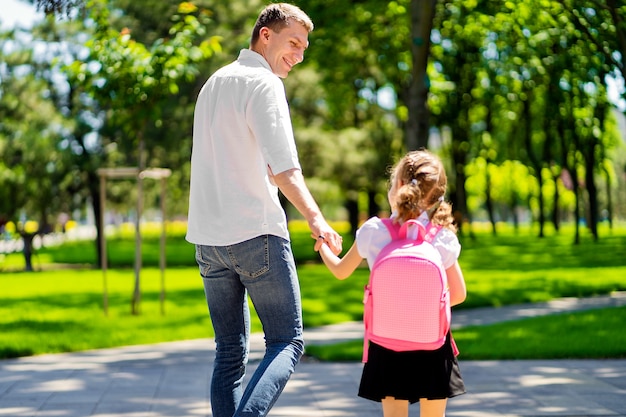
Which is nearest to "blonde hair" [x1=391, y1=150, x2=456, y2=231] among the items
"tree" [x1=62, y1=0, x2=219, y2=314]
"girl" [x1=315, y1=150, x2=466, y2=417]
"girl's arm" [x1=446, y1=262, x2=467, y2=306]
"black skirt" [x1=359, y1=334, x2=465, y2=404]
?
"girl" [x1=315, y1=150, x2=466, y2=417]

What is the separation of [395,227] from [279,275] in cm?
51

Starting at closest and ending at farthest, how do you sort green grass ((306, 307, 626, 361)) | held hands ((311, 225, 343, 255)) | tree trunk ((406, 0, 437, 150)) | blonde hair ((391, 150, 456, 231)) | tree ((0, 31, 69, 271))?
1. held hands ((311, 225, 343, 255))
2. blonde hair ((391, 150, 456, 231))
3. green grass ((306, 307, 626, 361))
4. tree trunk ((406, 0, 437, 150))
5. tree ((0, 31, 69, 271))

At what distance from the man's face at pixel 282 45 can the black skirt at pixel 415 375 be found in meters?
1.25

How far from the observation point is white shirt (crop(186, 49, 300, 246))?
3.82 m

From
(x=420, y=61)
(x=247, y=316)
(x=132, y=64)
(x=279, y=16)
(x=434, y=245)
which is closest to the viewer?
(x=434, y=245)

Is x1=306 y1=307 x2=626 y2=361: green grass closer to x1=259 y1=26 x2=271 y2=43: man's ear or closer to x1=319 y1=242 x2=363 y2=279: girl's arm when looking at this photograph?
x1=319 y1=242 x2=363 y2=279: girl's arm

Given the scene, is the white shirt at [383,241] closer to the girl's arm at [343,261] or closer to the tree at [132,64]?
the girl's arm at [343,261]

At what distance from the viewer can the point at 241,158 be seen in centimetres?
391

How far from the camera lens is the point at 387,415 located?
4066mm

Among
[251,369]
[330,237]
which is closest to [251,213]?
[330,237]

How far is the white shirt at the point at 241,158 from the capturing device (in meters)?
3.82

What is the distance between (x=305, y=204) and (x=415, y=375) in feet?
2.73

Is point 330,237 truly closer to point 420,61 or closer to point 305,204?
point 305,204

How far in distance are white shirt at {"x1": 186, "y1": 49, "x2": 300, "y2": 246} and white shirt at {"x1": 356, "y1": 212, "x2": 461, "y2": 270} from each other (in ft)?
1.05
